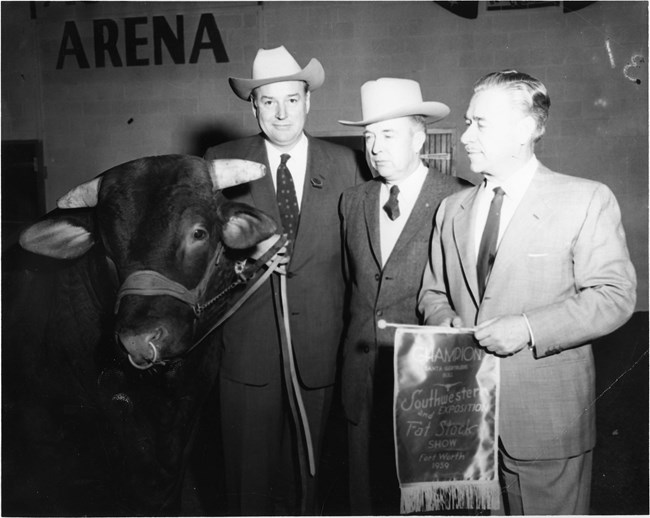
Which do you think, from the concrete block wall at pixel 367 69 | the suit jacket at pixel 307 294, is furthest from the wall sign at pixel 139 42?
the suit jacket at pixel 307 294

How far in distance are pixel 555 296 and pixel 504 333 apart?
0.27 m

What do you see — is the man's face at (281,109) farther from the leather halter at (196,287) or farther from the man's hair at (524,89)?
the man's hair at (524,89)

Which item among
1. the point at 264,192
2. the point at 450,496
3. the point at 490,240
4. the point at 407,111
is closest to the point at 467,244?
the point at 490,240

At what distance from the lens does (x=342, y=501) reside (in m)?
3.25

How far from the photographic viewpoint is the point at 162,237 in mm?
2350

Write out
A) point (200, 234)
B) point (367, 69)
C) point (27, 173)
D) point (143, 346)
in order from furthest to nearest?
1. point (27, 173)
2. point (367, 69)
3. point (200, 234)
4. point (143, 346)

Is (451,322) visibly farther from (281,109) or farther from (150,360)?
(281,109)

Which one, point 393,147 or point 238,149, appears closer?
point 393,147

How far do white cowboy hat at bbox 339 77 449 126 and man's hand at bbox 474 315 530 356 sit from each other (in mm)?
1076

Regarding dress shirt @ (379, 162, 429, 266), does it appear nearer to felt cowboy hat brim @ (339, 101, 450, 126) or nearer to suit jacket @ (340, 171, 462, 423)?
suit jacket @ (340, 171, 462, 423)

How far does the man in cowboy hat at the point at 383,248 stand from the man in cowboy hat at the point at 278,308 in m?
0.21

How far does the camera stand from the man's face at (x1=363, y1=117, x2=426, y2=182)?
2557 millimetres

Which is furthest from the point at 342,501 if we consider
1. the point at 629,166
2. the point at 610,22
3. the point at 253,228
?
the point at 610,22

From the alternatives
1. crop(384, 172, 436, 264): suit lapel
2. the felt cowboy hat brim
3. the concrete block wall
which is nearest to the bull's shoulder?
the felt cowboy hat brim
